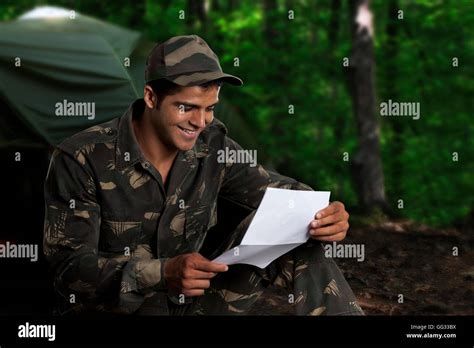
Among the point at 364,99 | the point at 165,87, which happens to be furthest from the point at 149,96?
the point at 364,99

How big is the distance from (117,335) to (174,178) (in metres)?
0.57

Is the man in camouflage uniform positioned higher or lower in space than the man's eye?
lower

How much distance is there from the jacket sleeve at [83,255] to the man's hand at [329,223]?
507mm

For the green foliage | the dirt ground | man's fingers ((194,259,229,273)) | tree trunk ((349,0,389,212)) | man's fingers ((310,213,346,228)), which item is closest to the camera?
man's fingers ((194,259,229,273))

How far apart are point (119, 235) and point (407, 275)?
2237mm

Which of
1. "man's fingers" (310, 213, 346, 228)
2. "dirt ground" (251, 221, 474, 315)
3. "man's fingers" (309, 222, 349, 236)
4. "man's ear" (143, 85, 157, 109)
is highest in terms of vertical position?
"man's ear" (143, 85, 157, 109)

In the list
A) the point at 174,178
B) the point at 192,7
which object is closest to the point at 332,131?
the point at 192,7

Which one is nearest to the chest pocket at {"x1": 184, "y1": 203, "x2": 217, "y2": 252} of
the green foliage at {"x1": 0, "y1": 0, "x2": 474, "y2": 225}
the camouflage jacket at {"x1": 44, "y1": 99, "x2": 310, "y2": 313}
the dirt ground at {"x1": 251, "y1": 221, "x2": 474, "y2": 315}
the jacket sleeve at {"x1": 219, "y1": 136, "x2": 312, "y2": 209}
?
the camouflage jacket at {"x1": 44, "y1": 99, "x2": 310, "y2": 313}

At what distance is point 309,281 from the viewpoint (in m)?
2.72

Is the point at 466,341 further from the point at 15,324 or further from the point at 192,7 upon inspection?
the point at 192,7

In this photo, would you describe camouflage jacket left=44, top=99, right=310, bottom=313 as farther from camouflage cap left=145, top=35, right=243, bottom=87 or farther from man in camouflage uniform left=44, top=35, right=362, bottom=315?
camouflage cap left=145, top=35, right=243, bottom=87

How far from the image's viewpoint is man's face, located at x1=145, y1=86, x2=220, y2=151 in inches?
103

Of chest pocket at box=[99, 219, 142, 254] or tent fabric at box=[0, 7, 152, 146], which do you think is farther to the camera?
tent fabric at box=[0, 7, 152, 146]

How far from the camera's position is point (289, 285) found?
2824 mm
